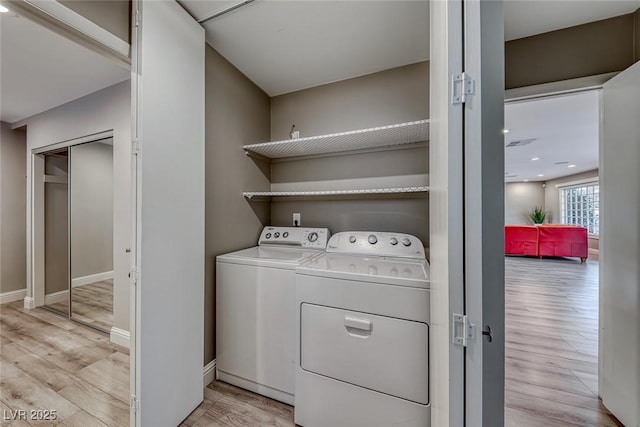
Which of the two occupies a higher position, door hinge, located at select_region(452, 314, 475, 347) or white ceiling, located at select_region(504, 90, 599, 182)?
white ceiling, located at select_region(504, 90, 599, 182)

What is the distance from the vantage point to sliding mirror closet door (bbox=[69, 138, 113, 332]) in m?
2.84

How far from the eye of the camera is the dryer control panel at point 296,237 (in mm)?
2078

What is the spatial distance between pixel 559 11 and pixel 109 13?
254 centimetres

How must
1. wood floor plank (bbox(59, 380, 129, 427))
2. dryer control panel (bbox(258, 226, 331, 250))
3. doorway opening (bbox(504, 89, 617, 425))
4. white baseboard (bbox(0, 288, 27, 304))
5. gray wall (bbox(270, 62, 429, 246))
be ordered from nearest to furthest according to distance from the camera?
doorway opening (bbox(504, 89, 617, 425)) < wood floor plank (bbox(59, 380, 129, 427)) < gray wall (bbox(270, 62, 429, 246)) < dryer control panel (bbox(258, 226, 331, 250)) < white baseboard (bbox(0, 288, 27, 304))

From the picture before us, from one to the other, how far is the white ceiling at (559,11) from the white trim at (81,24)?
208cm

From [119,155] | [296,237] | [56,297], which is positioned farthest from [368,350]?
[56,297]

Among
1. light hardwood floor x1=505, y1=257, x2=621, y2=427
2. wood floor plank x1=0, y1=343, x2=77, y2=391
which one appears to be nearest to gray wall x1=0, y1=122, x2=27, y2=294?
wood floor plank x1=0, y1=343, x2=77, y2=391

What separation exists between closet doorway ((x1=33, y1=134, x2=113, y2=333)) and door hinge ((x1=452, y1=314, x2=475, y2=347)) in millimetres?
3525

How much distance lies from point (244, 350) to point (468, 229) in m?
1.67

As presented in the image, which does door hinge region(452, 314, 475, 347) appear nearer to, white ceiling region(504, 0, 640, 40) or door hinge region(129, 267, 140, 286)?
door hinge region(129, 267, 140, 286)

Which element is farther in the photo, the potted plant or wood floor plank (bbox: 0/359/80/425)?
wood floor plank (bbox: 0/359/80/425)

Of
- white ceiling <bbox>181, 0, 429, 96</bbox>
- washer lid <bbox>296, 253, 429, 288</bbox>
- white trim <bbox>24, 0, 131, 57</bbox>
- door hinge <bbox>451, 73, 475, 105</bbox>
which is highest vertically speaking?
white ceiling <bbox>181, 0, 429, 96</bbox>

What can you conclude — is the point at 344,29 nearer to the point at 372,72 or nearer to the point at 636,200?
the point at 372,72

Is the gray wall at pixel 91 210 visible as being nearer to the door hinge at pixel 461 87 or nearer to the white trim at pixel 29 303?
the white trim at pixel 29 303
